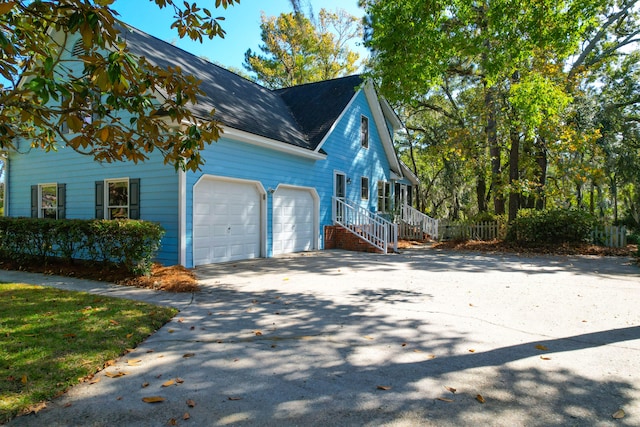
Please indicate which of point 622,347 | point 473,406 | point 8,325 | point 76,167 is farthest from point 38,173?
point 622,347

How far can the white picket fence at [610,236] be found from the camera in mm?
13953

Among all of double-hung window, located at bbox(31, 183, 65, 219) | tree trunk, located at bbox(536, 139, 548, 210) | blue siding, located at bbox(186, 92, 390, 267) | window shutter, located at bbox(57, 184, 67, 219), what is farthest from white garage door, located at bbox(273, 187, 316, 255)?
tree trunk, located at bbox(536, 139, 548, 210)

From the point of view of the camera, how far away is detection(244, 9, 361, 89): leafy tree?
89.2 feet

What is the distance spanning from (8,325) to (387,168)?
17.6m

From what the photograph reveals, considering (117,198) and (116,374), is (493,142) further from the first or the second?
(116,374)

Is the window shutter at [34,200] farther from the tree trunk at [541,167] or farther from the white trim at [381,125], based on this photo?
the tree trunk at [541,167]

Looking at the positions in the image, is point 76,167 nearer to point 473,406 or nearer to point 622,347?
point 473,406

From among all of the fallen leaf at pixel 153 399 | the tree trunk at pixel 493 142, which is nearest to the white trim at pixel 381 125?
the tree trunk at pixel 493 142

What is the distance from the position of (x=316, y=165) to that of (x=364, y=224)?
10.2 feet

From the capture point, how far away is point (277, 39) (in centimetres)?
2800

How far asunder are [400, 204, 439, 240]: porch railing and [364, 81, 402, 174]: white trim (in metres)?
2.48

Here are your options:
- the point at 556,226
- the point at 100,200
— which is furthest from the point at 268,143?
the point at 556,226

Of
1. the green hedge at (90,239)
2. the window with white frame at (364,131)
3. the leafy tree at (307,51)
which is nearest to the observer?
the green hedge at (90,239)

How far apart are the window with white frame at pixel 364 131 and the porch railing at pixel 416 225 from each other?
471cm
